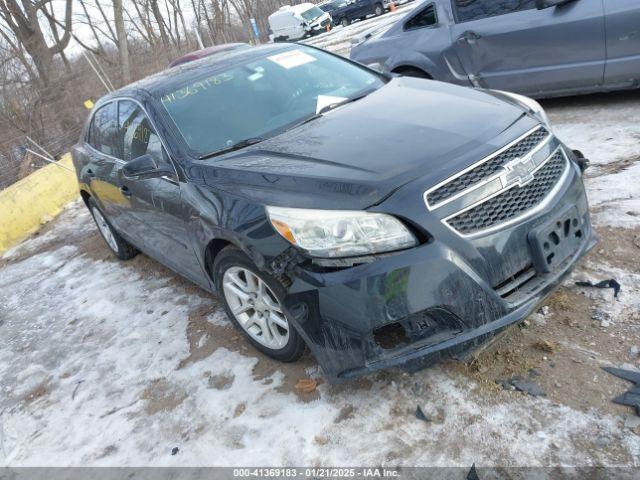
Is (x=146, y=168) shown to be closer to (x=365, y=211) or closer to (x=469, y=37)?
(x=365, y=211)

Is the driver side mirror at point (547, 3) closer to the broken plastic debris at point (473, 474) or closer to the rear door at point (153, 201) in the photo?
the rear door at point (153, 201)

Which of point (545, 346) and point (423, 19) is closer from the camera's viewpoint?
point (545, 346)

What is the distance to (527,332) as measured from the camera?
9.02 ft

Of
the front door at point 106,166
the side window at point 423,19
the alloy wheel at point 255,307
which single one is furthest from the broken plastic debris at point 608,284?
the side window at point 423,19

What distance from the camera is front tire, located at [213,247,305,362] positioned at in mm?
2755

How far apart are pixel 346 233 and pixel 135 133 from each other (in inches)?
86.9

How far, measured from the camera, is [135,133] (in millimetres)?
3730

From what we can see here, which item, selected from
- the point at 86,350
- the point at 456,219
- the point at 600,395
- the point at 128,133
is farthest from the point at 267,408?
the point at 128,133

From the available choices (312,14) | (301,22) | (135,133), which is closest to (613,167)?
(135,133)

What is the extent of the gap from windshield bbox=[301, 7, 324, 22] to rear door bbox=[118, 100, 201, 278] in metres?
27.2

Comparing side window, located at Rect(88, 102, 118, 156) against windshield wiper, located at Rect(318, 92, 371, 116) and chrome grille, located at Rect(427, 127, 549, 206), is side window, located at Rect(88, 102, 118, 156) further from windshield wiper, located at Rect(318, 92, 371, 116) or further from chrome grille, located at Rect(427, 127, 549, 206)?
chrome grille, located at Rect(427, 127, 549, 206)

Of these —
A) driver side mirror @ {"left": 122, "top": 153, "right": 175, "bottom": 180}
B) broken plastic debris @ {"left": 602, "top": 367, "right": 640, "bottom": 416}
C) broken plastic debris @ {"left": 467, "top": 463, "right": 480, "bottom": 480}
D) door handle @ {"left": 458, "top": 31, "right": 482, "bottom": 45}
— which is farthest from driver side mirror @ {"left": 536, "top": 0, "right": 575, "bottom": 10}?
broken plastic debris @ {"left": 467, "top": 463, "right": 480, "bottom": 480}

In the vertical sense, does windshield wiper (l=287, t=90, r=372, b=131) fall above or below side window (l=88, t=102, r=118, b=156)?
below

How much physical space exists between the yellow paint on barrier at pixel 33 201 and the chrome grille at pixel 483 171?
295 inches
